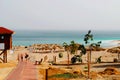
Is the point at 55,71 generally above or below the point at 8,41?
below

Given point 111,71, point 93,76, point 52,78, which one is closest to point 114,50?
point 111,71

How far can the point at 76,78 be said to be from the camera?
37.0 metres

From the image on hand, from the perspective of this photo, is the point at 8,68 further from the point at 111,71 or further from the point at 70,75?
the point at 111,71

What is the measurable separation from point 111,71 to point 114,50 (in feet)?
134

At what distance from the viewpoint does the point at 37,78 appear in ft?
109

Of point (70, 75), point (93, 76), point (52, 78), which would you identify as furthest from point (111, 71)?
point (52, 78)

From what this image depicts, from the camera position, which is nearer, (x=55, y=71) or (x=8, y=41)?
(x=55, y=71)

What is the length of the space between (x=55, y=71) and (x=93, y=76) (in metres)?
4.37

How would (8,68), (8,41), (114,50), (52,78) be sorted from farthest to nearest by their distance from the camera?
1. (114,50)
2. (8,41)
3. (8,68)
4. (52,78)

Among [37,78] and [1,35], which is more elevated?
[1,35]

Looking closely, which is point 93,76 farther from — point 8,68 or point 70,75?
point 8,68

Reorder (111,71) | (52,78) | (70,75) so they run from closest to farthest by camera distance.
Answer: (52,78) < (70,75) < (111,71)

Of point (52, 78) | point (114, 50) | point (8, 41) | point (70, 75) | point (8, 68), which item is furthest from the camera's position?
point (114, 50)

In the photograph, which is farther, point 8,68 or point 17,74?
point 8,68
